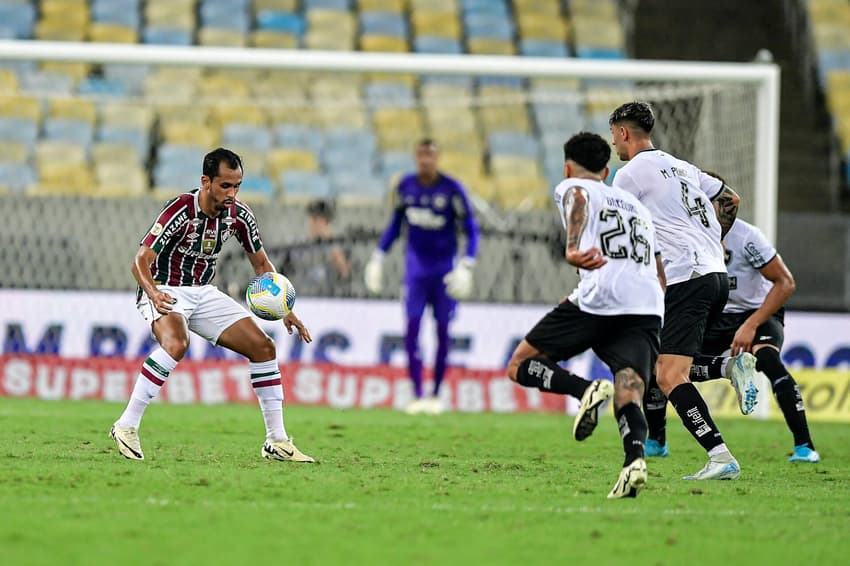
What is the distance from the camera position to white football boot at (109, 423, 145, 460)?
25.3 feet

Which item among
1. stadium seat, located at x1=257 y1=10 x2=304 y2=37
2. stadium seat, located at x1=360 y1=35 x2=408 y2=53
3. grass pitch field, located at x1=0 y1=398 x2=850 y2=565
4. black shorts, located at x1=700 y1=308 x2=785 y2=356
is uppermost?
stadium seat, located at x1=257 y1=10 x2=304 y2=37

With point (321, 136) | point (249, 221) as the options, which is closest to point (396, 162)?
point (321, 136)

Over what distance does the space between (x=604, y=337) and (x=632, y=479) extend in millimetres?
821

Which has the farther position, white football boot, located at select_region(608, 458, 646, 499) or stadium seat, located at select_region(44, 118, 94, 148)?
stadium seat, located at select_region(44, 118, 94, 148)

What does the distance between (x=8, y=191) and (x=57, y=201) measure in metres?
1.16

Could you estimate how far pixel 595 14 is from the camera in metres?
22.8

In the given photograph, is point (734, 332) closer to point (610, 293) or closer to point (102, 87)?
point (610, 293)

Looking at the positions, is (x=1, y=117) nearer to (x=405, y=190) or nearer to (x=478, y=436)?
(x=405, y=190)

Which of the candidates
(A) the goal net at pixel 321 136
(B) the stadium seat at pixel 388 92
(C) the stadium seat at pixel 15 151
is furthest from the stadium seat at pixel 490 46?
(C) the stadium seat at pixel 15 151

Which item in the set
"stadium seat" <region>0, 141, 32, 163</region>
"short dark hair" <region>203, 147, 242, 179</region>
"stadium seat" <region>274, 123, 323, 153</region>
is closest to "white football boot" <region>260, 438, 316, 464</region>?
"short dark hair" <region>203, 147, 242, 179</region>

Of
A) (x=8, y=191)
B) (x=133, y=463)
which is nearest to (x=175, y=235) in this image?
(x=133, y=463)

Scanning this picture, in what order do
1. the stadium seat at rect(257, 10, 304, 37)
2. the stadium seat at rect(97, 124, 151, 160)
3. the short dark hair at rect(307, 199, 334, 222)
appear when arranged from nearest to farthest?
the short dark hair at rect(307, 199, 334, 222) → the stadium seat at rect(97, 124, 151, 160) → the stadium seat at rect(257, 10, 304, 37)

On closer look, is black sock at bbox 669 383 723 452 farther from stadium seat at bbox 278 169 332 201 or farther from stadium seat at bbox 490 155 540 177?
stadium seat at bbox 490 155 540 177

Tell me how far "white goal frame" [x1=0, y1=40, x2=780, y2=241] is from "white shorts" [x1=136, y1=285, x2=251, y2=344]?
18.0ft
